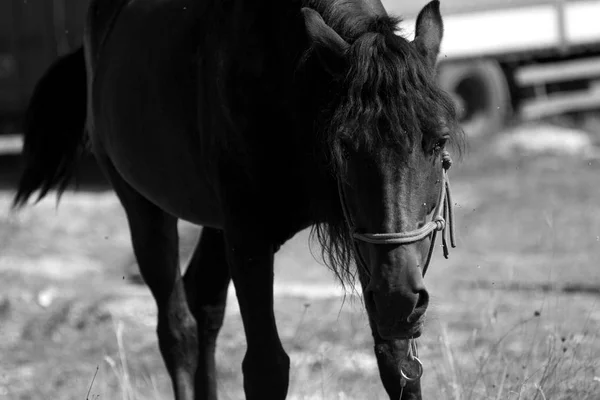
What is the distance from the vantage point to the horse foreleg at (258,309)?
3.64m

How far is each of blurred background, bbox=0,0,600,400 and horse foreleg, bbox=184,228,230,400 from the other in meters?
0.25

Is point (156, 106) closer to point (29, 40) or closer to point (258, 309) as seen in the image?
point (258, 309)

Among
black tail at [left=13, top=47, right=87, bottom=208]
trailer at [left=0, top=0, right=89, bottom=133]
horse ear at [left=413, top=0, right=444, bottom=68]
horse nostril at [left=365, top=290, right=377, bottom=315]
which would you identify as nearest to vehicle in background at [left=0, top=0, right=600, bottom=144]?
trailer at [left=0, top=0, right=89, bottom=133]

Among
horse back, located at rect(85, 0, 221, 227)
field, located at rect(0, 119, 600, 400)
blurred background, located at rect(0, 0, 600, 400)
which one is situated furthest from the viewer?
blurred background, located at rect(0, 0, 600, 400)

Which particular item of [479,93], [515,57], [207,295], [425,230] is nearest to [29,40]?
[479,93]

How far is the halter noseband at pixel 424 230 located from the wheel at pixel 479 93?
9876 mm

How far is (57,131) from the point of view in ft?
18.5

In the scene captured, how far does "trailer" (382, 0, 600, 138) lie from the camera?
1300 centimetres

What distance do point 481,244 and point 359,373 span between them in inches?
157

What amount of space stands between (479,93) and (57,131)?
8409 millimetres

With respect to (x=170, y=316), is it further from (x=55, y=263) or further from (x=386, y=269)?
(x=55, y=263)

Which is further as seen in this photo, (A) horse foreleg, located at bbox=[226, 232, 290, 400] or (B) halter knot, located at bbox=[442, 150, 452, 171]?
(A) horse foreleg, located at bbox=[226, 232, 290, 400]

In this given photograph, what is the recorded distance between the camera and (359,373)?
5215mm

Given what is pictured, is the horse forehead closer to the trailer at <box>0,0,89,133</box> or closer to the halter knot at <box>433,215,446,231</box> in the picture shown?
the halter knot at <box>433,215,446,231</box>
